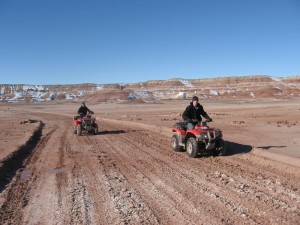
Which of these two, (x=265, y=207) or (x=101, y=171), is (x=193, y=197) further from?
(x=101, y=171)

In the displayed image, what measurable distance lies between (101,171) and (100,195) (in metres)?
2.32

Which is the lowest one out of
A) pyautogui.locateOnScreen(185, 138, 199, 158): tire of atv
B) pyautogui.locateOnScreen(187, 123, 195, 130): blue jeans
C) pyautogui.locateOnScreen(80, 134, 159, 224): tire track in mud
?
pyautogui.locateOnScreen(80, 134, 159, 224): tire track in mud

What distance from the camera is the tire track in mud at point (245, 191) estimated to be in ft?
19.3

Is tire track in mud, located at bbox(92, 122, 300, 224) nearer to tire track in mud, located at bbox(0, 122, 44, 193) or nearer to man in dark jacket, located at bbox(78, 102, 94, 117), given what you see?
tire track in mud, located at bbox(0, 122, 44, 193)

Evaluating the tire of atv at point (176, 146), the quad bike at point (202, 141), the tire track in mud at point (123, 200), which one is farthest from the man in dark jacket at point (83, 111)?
the tire track in mud at point (123, 200)

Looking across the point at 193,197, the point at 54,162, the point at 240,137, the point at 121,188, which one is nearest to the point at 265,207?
the point at 193,197

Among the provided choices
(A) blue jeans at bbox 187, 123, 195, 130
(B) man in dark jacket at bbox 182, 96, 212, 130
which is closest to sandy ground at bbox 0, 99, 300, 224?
(A) blue jeans at bbox 187, 123, 195, 130

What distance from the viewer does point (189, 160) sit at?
10797mm

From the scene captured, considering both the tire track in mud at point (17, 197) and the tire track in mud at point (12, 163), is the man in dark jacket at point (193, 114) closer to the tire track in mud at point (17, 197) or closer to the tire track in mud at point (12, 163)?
the tire track in mud at point (17, 197)

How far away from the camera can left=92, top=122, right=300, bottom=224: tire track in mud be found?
A: 19.3ft

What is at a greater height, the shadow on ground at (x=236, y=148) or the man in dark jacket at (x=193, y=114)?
the man in dark jacket at (x=193, y=114)

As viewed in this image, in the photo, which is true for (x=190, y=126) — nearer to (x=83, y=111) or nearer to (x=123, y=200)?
(x=123, y=200)

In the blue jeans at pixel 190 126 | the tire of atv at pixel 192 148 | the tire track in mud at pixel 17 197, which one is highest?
the blue jeans at pixel 190 126

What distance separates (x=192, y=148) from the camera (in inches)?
433
